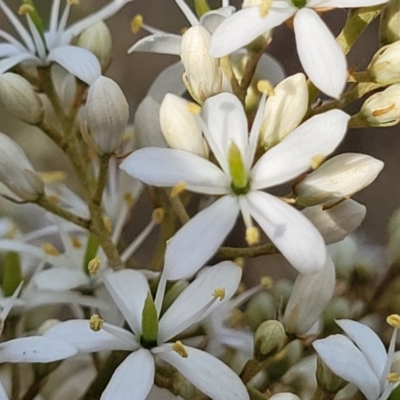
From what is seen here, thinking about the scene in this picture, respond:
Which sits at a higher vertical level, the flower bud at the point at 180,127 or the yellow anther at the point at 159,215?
the flower bud at the point at 180,127

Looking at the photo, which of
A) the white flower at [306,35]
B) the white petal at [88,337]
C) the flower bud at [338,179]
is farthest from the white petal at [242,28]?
the white petal at [88,337]

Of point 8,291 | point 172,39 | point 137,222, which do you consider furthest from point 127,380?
point 137,222

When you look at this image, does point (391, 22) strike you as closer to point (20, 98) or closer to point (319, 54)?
point (319, 54)

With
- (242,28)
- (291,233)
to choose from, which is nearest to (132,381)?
(291,233)

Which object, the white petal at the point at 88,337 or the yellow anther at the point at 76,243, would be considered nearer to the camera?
the white petal at the point at 88,337

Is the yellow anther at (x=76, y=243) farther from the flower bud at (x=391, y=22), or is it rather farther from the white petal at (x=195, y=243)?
the flower bud at (x=391, y=22)

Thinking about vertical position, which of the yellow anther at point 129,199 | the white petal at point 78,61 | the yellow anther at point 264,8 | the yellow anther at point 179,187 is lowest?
the yellow anther at point 129,199

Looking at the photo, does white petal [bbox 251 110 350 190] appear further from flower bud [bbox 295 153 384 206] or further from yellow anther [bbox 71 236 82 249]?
yellow anther [bbox 71 236 82 249]

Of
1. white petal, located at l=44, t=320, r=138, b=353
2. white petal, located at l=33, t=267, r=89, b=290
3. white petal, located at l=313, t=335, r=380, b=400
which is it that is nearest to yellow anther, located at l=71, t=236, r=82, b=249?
white petal, located at l=33, t=267, r=89, b=290

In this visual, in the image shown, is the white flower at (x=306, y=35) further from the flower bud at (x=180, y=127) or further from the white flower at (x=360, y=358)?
the white flower at (x=360, y=358)

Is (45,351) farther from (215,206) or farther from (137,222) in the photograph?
(137,222)
